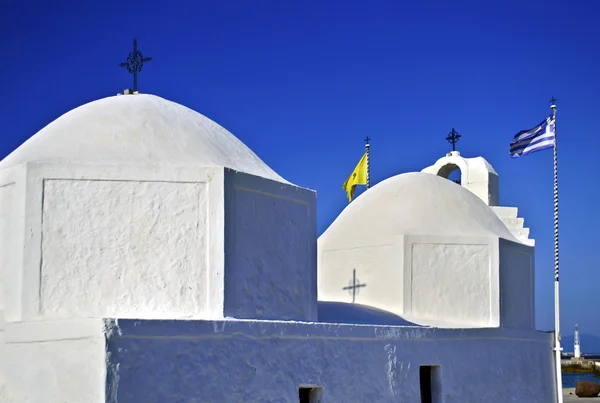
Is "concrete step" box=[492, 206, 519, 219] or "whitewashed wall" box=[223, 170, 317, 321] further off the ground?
"concrete step" box=[492, 206, 519, 219]

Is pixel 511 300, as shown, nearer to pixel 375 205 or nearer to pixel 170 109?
pixel 375 205

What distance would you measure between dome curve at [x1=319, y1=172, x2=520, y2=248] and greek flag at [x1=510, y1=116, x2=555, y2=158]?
2895 millimetres

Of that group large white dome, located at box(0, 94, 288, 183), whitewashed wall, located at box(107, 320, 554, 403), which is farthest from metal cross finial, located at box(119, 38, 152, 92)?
whitewashed wall, located at box(107, 320, 554, 403)

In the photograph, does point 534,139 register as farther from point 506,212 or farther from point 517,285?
point 517,285

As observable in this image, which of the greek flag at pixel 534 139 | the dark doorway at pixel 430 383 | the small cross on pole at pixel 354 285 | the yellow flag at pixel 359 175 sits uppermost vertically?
the greek flag at pixel 534 139

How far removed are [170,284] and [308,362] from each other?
1.98 meters

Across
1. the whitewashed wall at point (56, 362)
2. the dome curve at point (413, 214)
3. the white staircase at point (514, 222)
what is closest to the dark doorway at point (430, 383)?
the dome curve at point (413, 214)

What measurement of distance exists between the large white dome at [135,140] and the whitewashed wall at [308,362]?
2.25 metres

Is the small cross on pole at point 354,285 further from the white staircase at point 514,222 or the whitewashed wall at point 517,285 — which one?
the white staircase at point 514,222

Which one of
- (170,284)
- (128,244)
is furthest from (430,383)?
(128,244)

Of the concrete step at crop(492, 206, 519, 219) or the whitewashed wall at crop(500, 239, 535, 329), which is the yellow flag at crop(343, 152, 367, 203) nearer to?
the concrete step at crop(492, 206, 519, 219)

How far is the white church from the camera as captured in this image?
29.8 ft

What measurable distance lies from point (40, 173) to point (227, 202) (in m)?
2.15

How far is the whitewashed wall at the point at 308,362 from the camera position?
8961mm
